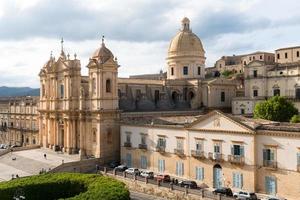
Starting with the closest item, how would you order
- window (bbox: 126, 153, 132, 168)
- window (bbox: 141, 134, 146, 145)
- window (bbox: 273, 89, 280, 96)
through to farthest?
window (bbox: 141, 134, 146, 145) → window (bbox: 126, 153, 132, 168) → window (bbox: 273, 89, 280, 96)

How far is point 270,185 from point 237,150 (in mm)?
→ 4514

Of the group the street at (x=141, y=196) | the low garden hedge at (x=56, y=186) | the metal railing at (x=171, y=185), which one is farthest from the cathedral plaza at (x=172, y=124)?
the low garden hedge at (x=56, y=186)

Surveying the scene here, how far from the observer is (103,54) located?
5762 cm

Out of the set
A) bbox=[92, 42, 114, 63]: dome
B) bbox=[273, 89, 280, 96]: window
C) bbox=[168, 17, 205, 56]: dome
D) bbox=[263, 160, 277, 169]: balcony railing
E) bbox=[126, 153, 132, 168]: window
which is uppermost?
bbox=[168, 17, 205, 56]: dome

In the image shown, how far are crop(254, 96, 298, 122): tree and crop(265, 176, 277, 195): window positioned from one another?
18.6 meters

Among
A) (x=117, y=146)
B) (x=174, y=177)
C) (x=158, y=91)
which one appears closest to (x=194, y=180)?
(x=174, y=177)

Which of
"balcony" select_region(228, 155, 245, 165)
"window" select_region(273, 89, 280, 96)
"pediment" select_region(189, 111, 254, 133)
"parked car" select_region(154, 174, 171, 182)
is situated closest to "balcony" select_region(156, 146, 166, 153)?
"parked car" select_region(154, 174, 171, 182)

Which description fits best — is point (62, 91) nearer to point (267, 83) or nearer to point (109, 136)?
point (109, 136)

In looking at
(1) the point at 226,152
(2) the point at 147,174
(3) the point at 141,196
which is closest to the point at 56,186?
(3) the point at 141,196

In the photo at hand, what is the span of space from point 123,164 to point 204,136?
15.1m

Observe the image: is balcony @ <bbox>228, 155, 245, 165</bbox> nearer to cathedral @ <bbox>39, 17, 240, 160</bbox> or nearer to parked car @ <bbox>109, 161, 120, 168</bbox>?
parked car @ <bbox>109, 161, 120, 168</bbox>

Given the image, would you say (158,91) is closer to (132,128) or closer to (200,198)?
(132,128)

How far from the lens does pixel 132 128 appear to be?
179ft

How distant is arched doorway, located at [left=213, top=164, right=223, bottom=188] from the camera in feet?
140
